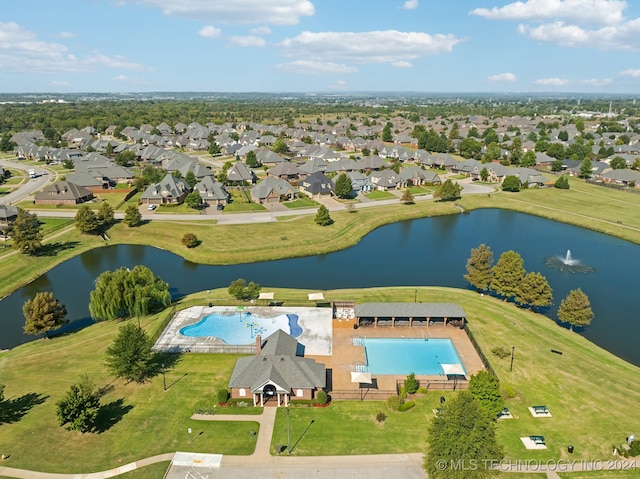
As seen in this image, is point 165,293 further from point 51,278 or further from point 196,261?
point 51,278

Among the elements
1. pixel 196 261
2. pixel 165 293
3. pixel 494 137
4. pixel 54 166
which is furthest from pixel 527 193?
pixel 54 166

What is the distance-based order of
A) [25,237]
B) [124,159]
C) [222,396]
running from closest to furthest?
[222,396] → [25,237] → [124,159]

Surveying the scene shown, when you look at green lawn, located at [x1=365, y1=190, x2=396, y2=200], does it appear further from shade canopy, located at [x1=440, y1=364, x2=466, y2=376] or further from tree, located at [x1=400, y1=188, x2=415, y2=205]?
shade canopy, located at [x1=440, y1=364, x2=466, y2=376]

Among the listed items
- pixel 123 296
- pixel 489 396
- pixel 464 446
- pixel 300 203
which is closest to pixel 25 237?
pixel 123 296

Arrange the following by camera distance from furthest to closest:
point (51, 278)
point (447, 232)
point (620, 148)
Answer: point (620, 148)
point (447, 232)
point (51, 278)

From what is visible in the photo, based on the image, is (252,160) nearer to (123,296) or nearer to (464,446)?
(123,296)
